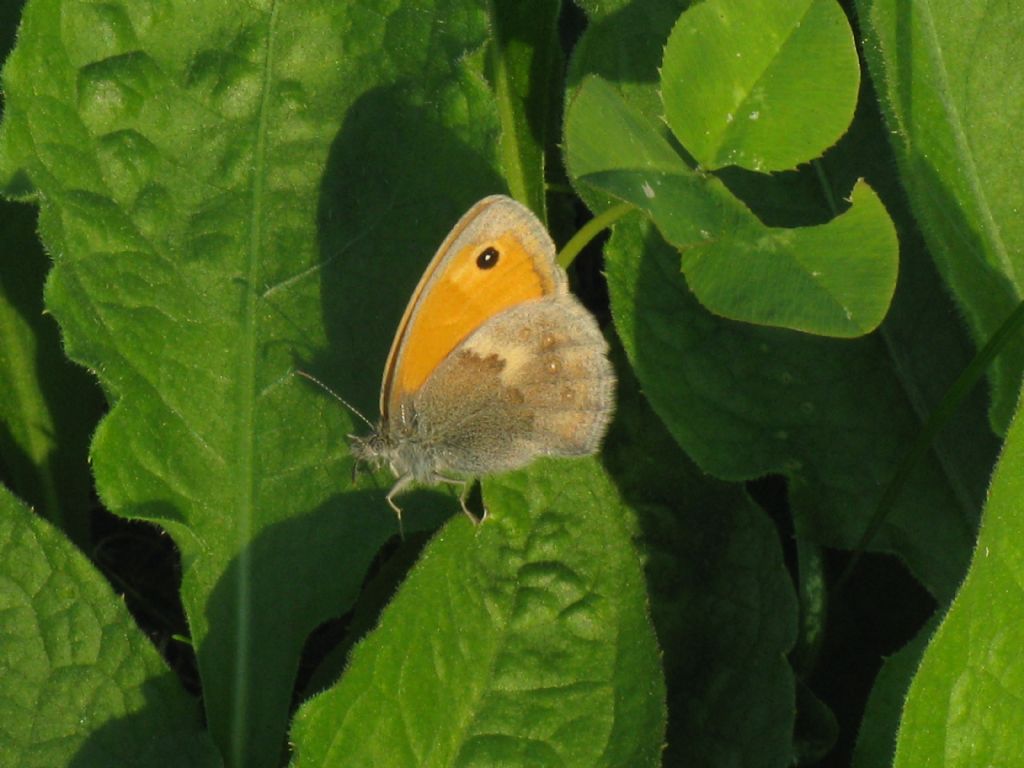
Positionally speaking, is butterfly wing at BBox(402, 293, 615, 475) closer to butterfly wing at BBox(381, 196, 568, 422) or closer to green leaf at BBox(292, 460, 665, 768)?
butterfly wing at BBox(381, 196, 568, 422)

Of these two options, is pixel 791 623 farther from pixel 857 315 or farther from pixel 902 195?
pixel 902 195

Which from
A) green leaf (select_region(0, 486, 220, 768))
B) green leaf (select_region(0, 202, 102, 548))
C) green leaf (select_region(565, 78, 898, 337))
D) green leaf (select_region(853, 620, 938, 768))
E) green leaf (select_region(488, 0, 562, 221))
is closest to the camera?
green leaf (select_region(565, 78, 898, 337))

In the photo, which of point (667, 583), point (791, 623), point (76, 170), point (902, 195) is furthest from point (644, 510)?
point (76, 170)

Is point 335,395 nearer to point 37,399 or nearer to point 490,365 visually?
point 490,365

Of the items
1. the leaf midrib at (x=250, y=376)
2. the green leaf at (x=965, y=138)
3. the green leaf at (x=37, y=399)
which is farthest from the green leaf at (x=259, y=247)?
the green leaf at (x=965, y=138)

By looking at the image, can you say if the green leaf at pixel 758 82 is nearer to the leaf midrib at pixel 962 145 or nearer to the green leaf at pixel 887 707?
the leaf midrib at pixel 962 145

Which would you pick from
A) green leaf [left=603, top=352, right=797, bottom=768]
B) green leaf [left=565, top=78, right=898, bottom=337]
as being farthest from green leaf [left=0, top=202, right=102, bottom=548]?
green leaf [left=565, top=78, right=898, bottom=337]

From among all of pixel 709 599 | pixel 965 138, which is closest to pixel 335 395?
pixel 709 599
